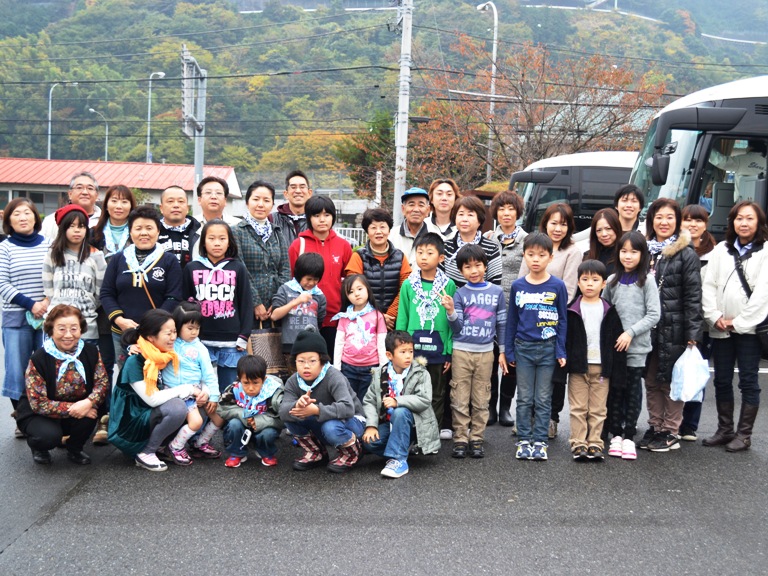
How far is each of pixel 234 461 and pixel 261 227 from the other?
1.96 meters

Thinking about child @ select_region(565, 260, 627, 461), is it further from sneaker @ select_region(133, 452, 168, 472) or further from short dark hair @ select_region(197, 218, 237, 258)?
sneaker @ select_region(133, 452, 168, 472)

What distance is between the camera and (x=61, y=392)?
521 centimetres

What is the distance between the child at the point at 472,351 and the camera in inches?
220

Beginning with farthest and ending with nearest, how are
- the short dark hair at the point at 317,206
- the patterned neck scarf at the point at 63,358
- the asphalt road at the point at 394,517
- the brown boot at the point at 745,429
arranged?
1. the short dark hair at the point at 317,206
2. the brown boot at the point at 745,429
3. the patterned neck scarf at the point at 63,358
4. the asphalt road at the point at 394,517

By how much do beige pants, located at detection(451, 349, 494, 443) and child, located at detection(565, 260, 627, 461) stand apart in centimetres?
63

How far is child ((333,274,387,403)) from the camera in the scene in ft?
18.5

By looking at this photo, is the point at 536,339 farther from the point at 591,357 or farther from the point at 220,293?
the point at 220,293

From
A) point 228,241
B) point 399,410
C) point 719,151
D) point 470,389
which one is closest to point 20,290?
Answer: point 228,241

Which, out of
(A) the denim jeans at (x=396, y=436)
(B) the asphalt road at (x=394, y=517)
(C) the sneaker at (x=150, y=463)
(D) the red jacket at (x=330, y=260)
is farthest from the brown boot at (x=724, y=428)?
(C) the sneaker at (x=150, y=463)

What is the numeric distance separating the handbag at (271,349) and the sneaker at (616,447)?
2513mm

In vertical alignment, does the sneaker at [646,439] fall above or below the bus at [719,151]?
below

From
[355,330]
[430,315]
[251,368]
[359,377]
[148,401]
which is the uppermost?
[430,315]

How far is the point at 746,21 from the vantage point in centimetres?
10538

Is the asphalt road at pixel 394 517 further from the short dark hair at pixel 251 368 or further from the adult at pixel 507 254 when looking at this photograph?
the adult at pixel 507 254
